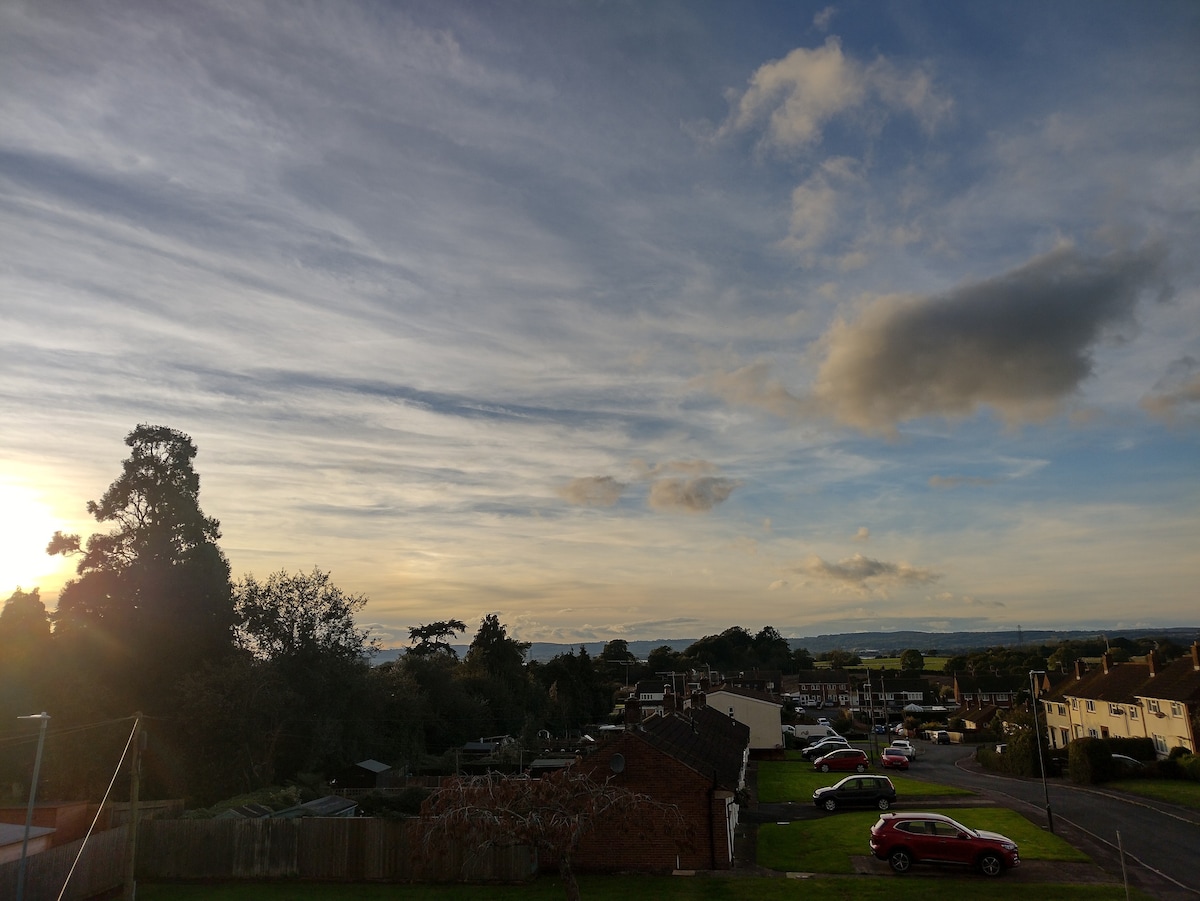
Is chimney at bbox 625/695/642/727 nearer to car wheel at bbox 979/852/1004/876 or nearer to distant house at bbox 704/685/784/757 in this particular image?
car wheel at bbox 979/852/1004/876

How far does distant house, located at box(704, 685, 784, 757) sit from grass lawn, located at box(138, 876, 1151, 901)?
38.3 metres

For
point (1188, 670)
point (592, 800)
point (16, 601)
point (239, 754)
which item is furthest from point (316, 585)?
point (1188, 670)

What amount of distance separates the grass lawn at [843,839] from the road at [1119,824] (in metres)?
1.15

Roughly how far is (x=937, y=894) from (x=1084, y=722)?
49.9 meters

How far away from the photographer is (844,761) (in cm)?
4906

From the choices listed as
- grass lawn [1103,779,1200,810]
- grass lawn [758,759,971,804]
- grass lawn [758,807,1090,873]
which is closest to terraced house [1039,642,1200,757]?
grass lawn [1103,779,1200,810]

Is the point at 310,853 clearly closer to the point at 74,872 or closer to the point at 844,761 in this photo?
the point at 74,872

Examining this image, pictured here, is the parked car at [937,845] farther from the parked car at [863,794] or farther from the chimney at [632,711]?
the chimney at [632,711]

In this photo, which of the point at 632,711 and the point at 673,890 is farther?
the point at 632,711

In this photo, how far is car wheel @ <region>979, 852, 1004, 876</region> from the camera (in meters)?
23.6

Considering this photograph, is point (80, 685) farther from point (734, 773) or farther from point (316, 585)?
point (734, 773)

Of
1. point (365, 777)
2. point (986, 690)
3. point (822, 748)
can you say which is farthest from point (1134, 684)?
point (986, 690)

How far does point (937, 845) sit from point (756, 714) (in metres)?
40.1

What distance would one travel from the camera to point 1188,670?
51.5m
